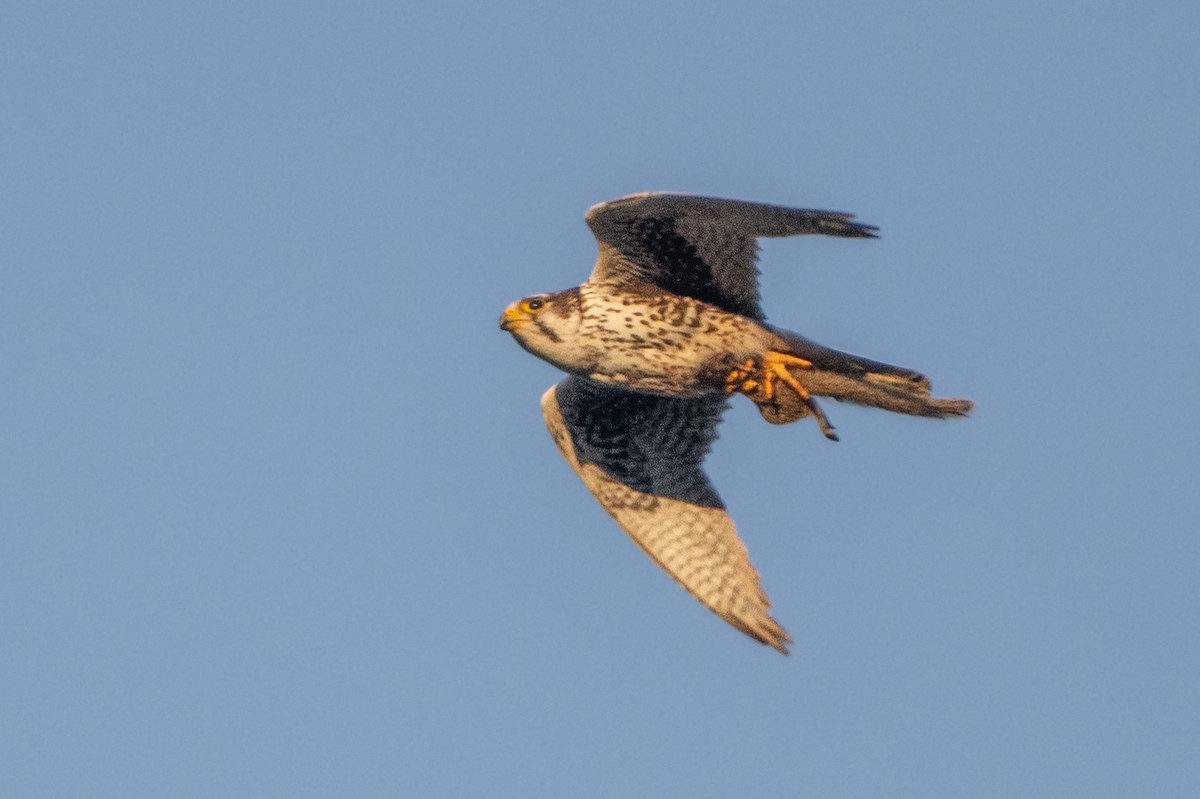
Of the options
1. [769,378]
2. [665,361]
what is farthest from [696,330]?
[769,378]

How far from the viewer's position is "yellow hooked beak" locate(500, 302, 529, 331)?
44.7 feet

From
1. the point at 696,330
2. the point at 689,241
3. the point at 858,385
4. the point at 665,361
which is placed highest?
the point at 689,241

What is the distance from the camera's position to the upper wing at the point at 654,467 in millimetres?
14898

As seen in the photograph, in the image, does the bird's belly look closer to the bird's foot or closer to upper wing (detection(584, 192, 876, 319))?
the bird's foot

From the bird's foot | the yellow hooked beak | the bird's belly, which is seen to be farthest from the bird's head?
the bird's foot

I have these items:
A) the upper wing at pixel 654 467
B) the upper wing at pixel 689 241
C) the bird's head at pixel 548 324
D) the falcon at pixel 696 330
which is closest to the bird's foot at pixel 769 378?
the falcon at pixel 696 330

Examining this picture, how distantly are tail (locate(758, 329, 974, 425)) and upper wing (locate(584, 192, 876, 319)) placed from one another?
1.78 feet

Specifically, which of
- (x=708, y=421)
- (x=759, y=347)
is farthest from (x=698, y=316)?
(x=708, y=421)

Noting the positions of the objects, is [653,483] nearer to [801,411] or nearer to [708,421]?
[708,421]

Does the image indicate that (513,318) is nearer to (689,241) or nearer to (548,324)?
(548,324)

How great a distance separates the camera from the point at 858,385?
43.9 feet

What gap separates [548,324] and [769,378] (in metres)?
1.63

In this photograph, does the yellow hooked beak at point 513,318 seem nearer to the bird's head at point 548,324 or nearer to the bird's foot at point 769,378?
the bird's head at point 548,324

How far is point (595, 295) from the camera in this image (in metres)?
13.7
